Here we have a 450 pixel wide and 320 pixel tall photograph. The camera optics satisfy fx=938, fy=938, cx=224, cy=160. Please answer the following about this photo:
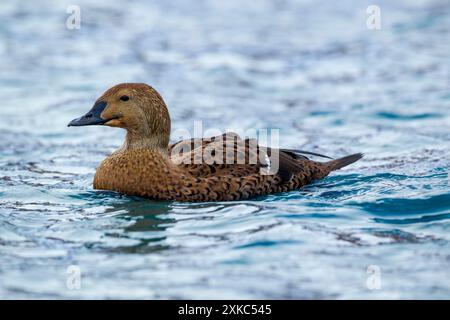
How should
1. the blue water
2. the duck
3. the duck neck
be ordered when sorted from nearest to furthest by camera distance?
1. the blue water
2. the duck
3. the duck neck

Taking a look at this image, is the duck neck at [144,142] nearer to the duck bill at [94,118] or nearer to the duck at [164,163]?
the duck at [164,163]

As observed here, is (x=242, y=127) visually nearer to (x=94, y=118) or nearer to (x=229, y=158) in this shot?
(x=229, y=158)

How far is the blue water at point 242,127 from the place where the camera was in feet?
22.5

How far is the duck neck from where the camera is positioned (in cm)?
871

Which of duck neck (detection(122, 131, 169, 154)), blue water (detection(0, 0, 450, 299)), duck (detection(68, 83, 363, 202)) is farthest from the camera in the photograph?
duck neck (detection(122, 131, 169, 154))

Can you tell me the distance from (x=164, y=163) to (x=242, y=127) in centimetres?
423

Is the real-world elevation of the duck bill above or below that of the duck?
above

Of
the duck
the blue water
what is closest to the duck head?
the duck

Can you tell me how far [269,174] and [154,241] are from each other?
5.45 ft

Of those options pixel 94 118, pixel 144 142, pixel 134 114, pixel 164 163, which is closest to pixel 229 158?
pixel 164 163

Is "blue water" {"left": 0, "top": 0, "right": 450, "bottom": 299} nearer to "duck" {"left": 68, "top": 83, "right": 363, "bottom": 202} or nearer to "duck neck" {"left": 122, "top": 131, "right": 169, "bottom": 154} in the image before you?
"duck" {"left": 68, "top": 83, "right": 363, "bottom": 202}

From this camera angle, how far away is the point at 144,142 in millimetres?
8719

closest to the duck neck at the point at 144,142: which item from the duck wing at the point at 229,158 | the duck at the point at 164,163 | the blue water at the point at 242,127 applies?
the duck at the point at 164,163
